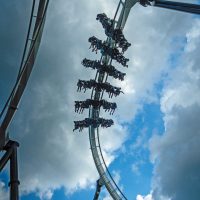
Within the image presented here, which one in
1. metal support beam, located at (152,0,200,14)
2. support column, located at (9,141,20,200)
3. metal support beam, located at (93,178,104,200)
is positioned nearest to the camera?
support column, located at (9,141,20,200)

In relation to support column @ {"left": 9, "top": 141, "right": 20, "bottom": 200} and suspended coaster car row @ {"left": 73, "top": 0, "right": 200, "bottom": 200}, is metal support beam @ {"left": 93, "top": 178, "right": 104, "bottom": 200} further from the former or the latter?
support column @ {"left": 9, "top": 141, "right": 20, "bottom": 200}

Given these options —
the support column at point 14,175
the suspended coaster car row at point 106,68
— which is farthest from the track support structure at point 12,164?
the suspended coaster car row at point 106,68

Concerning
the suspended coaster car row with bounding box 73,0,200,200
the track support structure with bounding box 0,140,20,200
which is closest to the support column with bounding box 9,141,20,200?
the track support structure with bounding box 0,140,20,200

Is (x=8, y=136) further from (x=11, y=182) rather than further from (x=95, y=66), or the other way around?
(x=95, y=66)

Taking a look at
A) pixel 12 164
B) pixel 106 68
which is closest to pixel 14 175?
pixel 12 164

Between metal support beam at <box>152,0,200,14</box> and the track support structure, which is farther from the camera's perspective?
metal support beam at <box>152,0,200,14</box>

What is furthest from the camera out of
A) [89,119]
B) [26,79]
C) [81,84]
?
[89,119]

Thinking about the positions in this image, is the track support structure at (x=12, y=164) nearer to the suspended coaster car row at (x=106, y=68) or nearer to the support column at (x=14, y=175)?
the support column at (x=14, y=175)

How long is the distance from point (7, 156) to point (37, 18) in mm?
7205

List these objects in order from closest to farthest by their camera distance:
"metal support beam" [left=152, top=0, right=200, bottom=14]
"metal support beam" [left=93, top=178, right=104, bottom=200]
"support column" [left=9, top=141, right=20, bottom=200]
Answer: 1. "support column" [left=9, top=141, right=20, bottom=200]
2. "metal support beam" [left=152, top=0, right=200, bottom=14]
3. "metal support beam" [left=93, top=178, right=104, bottom=200]

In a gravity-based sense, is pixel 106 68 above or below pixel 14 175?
above

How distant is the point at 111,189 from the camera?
3086cm

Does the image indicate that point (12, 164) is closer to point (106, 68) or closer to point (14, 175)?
point (14, 175)

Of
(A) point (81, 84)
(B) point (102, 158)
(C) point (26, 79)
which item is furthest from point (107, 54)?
(C) point (26, 79)
